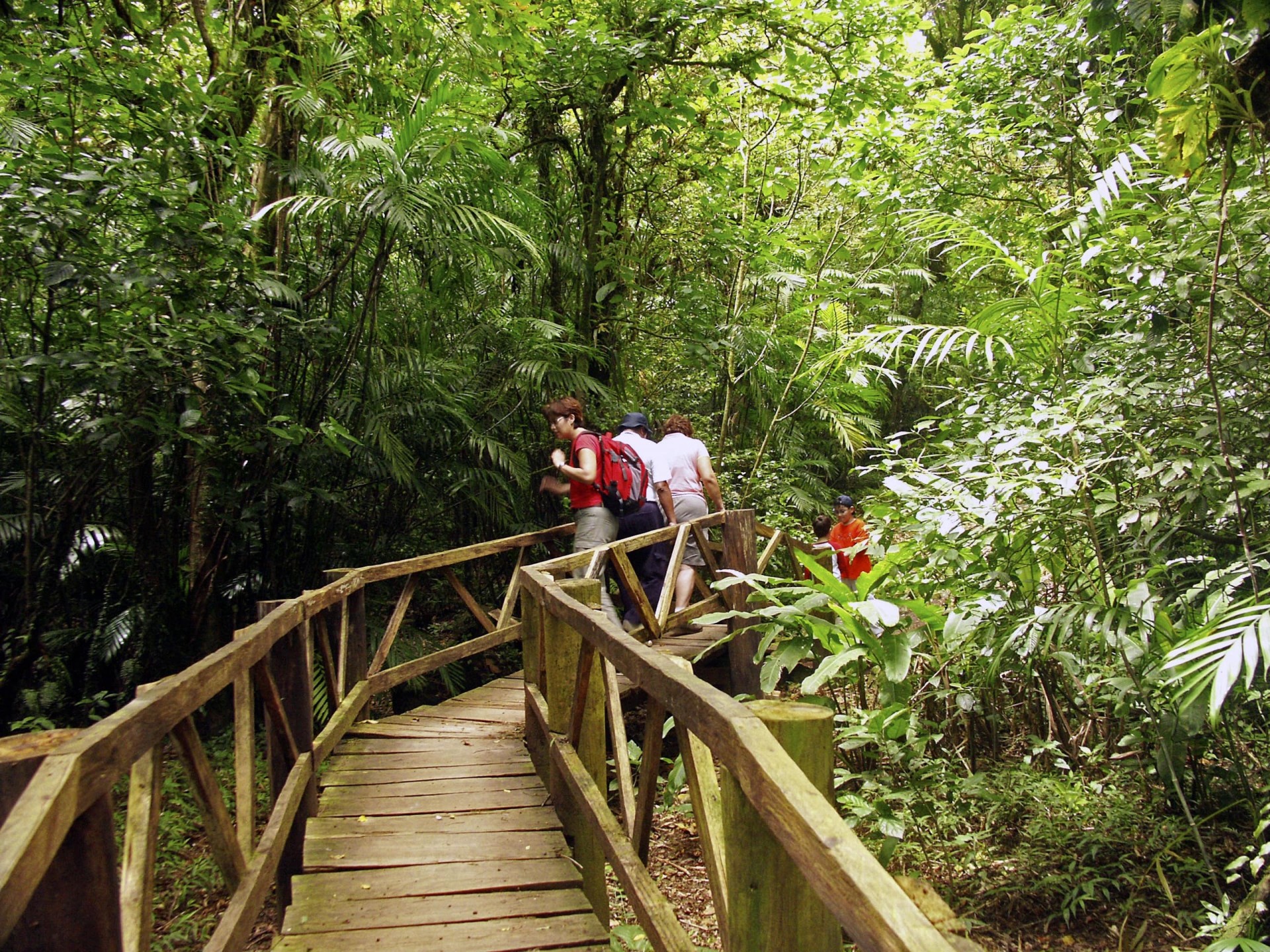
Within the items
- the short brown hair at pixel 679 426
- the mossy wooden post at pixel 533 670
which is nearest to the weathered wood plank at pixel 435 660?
the mossy wooden post at pixel 533 670

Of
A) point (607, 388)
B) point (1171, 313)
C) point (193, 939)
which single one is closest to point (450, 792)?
point (193, 939)

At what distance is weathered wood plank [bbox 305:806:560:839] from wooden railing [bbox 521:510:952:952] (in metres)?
0.13

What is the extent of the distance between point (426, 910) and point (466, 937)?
0.85 feet

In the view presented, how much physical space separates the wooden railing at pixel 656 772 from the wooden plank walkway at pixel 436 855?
23 cm

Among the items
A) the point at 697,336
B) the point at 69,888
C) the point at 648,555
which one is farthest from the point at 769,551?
the point at 69,888

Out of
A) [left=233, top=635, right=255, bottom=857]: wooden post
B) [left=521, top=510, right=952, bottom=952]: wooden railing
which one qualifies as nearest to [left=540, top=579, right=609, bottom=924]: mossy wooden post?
[left=521, top=510, right=952, bottom=952]: wooden railing

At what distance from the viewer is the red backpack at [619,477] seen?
19.4 feet

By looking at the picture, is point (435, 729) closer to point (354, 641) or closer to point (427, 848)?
point (354, 641)

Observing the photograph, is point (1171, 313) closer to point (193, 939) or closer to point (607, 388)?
point (193, 939)

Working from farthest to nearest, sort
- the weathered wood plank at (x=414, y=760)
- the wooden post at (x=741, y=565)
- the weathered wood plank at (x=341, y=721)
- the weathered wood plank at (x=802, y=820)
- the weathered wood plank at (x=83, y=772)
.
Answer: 1. the wooden post at (x=741, y=565)
2. the weathered wood plank at (x=414, y=760)
3. the weathered wood plank at (x=341, y=721)
4. the weathered wood plank at (x=83, y=772)
5. the weathered wood plank at (x=802, y=820)

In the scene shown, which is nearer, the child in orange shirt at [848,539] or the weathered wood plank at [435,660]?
the weathered wood plank at [435,660]

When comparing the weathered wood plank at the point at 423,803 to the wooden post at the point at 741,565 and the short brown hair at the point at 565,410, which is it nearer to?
the short brown hair at the point at 565,410

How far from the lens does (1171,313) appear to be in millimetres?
3436

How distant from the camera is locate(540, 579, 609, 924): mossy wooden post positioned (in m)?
3.38
